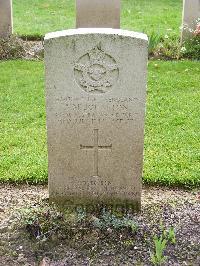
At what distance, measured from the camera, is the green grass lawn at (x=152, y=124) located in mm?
5719

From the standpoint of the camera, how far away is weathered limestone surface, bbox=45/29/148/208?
171 inches

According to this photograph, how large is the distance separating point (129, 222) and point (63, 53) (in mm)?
1462

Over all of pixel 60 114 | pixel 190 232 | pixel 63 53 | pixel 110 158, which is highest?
pixel 63 53

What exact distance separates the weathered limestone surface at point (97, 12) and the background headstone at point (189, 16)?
123 cm

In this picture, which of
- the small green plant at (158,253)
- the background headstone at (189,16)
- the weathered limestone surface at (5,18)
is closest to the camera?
the small green plant at (158,253)

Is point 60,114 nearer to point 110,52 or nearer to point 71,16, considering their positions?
point 110,52

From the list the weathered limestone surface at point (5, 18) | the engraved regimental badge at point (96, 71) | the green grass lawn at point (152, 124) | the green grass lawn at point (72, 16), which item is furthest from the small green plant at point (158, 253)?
the green grass lawn at point (72, 16)

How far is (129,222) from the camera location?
15.0 ft

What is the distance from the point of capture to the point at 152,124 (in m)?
6.95

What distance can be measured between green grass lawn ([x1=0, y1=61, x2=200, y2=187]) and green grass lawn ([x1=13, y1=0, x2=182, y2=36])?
2683mm

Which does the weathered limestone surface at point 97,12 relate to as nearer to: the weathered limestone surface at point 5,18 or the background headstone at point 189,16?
the background headstone at point 189,16

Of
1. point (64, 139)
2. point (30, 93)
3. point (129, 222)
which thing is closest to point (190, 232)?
point (129, 222)

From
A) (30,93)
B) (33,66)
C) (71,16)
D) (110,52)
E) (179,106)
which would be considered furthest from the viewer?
(71,16)

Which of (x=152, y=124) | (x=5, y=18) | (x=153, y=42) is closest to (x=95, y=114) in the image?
(x=152, y=124)
